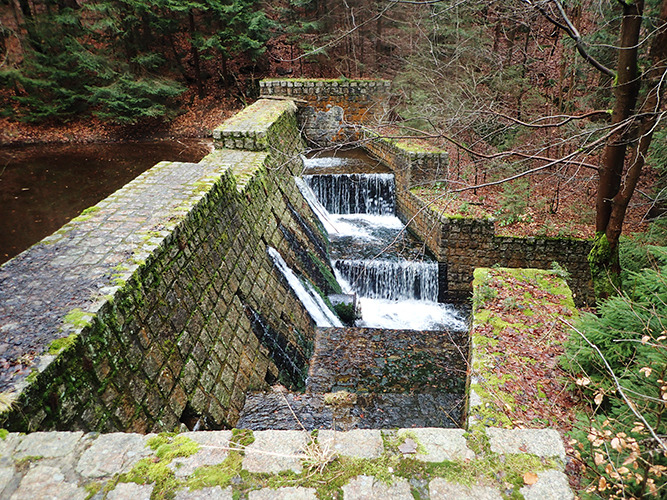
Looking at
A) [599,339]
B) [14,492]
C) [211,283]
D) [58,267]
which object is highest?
[58,267]

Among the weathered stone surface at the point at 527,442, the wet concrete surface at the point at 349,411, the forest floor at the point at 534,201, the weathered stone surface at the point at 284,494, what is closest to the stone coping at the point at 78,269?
the weathered stone surface at the point at 284,494

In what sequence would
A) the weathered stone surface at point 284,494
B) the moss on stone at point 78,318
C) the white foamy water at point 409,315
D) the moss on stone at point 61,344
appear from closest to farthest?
the weathered stone surface at point 284,494 → the moss on stone at point 61,344 → the moss on stone at point 78,318 → the white foamy water at point 409,315

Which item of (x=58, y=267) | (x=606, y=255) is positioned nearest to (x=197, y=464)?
(x=58, y=267)

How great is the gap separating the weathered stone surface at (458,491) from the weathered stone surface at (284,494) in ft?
1.82

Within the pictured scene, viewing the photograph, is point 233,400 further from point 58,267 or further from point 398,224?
point 398,224

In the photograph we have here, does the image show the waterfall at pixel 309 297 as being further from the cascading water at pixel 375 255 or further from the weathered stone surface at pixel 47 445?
the weathered stone surface at pixel 47 445

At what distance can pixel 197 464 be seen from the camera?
193cm

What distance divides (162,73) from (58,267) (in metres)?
16.8

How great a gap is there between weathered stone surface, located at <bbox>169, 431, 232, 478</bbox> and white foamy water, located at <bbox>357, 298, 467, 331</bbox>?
20.1 feet

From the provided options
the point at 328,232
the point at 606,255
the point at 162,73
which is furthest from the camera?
the point at 162,73

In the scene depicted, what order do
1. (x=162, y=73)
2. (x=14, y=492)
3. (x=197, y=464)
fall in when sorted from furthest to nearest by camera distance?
1. (x=162, y=73)
2. (x=197, y=464)
3. (x=14, y=492)

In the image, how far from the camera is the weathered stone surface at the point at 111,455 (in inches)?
75.2

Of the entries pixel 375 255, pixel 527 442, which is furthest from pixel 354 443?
pixel 375 255

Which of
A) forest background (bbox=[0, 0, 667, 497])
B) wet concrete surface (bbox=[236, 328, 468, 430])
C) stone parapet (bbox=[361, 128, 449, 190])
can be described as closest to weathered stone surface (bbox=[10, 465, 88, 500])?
wet concrete surface (bbox=[236, 328, 468, 430])
